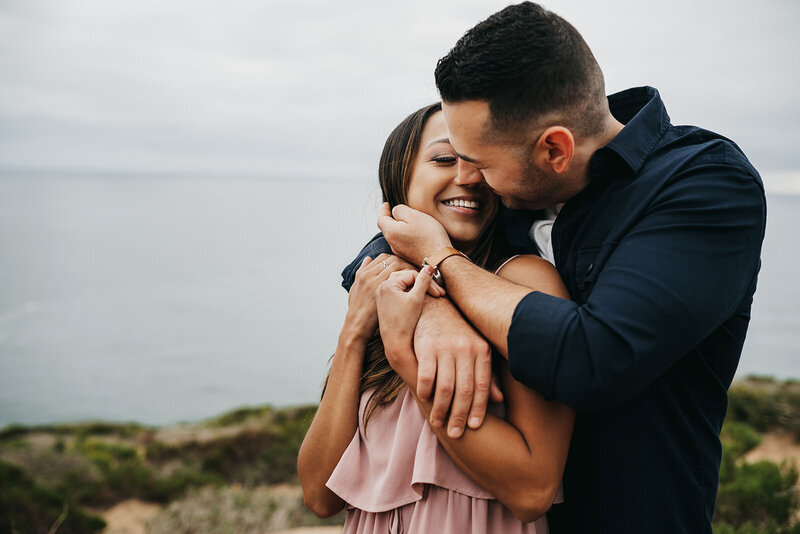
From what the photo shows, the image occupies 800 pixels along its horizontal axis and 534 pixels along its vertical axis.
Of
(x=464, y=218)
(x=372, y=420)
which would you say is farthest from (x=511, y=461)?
(x=464, y=218)

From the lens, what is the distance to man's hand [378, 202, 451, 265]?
1.84 meters

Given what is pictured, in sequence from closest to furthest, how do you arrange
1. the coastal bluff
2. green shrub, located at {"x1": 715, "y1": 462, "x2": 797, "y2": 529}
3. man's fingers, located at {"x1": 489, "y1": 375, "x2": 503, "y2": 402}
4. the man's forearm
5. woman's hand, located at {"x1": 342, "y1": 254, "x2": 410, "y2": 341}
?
the man's forearm → man's fingers, located at {"x1": 489, "y1": 375, "x2": 503, "y2": 402} → woman's hand, located at {"x1": 342, "y1": 254, "x2": 410, "y2": 341} → green shrub, located at {"x1": 715, "y1": 462, "x2": 797, "y2": 529} → the coastal bluff

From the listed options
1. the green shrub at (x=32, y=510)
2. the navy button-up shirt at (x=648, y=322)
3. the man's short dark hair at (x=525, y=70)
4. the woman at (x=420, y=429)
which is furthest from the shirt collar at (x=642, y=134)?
the green shrub at (x=32, y=510)

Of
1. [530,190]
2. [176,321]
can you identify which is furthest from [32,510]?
[176,321]

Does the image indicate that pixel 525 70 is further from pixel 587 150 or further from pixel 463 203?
pixel 463 203

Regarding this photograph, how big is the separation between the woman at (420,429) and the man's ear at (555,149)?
0.31 m

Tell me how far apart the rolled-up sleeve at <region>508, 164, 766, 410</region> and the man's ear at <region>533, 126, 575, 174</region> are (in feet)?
1.07

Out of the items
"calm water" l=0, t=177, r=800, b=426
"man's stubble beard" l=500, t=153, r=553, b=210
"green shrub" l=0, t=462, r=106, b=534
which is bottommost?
"calm water" l=0, t=177, r=800, b=426

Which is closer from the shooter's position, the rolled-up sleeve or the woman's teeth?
the rolled-up sleeve

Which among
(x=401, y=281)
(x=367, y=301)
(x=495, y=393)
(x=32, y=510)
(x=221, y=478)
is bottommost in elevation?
(x=221, y=478)

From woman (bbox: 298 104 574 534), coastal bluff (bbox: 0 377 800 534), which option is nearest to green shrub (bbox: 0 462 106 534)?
coastal bluff (bbox: 0 377 800 534)

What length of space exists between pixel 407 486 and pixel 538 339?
76 centimetres

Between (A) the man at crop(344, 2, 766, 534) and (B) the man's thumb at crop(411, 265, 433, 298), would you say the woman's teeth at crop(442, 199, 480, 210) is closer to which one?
(A) the man at crop(344, 2, 766, 534)

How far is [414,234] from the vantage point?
1873 millimetres
